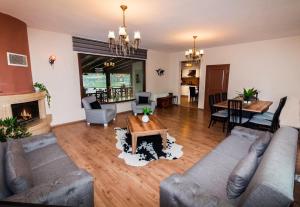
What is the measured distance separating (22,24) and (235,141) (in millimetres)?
4873

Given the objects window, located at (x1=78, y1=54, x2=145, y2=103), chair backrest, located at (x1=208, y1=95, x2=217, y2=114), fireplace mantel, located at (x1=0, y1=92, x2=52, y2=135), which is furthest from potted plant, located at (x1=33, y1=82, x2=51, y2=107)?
chair backrest, located at (x1=208, y1=95, x2=217, y2=114)

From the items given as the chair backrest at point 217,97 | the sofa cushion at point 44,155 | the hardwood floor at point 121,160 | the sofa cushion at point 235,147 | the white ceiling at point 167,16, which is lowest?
the hardwood floor at point 121,160

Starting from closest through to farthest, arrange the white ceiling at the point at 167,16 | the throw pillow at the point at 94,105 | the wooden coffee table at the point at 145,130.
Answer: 1. the white ceiling at the point at 167,16
2. the wooden coffee table at the point at 145,130
3. the throw pillow at the point at 94,105

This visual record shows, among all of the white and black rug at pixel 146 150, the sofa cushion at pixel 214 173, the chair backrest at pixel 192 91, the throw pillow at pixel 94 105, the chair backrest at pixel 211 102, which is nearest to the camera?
the sofa cushion at pixel 214 173

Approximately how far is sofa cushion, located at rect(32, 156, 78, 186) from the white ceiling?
2448mm

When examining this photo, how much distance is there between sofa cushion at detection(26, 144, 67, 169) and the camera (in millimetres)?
1933

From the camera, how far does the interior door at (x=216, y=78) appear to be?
6152mm

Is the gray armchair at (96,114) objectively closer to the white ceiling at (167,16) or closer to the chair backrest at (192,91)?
the white ceiling at (167,16)

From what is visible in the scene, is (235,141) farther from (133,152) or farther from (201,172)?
→ (133,152)

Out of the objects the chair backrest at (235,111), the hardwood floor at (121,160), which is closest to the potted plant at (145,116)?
the hardwood floor at (121,160)

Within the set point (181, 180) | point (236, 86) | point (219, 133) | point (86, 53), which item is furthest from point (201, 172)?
point (236, 86)

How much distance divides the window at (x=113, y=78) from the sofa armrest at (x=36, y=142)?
136 inches

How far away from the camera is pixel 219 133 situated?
161 inches

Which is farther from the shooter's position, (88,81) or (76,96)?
(88,81)
